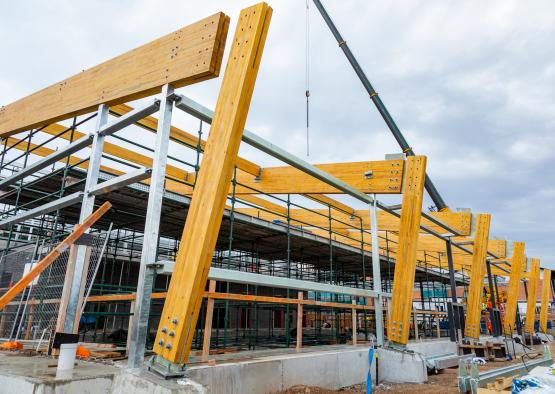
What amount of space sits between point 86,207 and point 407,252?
6.48 meters

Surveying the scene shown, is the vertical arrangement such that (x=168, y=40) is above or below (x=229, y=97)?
above

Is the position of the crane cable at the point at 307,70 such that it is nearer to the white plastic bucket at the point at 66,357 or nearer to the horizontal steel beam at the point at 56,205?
the horizontal steel beam at the point at 56,205

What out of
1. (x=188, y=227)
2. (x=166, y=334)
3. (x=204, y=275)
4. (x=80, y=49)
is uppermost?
(x=80, y=49)

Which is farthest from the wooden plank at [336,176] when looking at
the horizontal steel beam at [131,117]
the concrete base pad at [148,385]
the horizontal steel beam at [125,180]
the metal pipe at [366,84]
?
the metal pipe at [366,84]

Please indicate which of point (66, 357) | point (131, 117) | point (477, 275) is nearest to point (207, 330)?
point (66, 357)

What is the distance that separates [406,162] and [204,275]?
670 cm

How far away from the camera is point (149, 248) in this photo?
12.3 ft

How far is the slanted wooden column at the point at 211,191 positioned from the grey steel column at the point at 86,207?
5.03 feet

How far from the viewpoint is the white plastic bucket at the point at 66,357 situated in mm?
3301

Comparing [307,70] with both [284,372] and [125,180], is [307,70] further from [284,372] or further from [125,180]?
[284,372]

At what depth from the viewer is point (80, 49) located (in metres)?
6.42

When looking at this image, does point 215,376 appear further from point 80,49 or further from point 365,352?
point 80,49

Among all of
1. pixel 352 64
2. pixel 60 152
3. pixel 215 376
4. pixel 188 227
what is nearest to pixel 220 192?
pixel 188 227

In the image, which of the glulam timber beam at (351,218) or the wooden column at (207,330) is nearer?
the wooden column at (207,330)
